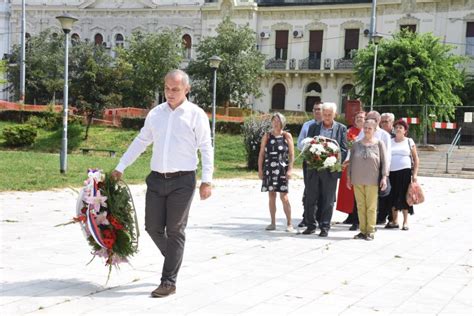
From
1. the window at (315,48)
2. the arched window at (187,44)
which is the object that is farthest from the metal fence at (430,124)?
the arched window at (187,44)

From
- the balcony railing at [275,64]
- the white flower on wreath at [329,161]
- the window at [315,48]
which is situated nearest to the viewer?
the white flower on wreath at [329,161]

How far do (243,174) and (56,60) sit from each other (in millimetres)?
24649

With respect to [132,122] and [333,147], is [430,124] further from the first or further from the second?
[333,147]

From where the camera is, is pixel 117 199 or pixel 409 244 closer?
pixel 117 199

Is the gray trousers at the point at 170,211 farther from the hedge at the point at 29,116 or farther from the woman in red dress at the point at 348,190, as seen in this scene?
the hedge at the point at 29,116

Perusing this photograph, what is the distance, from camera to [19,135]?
2895cm

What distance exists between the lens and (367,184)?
28.3ft

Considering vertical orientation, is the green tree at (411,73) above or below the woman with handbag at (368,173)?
above

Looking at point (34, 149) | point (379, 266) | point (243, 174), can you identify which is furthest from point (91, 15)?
point (379, 266)

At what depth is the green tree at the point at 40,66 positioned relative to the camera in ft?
134

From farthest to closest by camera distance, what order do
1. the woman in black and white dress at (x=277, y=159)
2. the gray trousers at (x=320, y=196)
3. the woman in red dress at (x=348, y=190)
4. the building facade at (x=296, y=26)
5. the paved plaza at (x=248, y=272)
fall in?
the building facade at (x=296, y=26), the woman in red dress at (x=348, y=190), the woman in black and white dress at (x=277, y=159), the gray trousers at (x=320, y=196), the paved plaza at (x=248, y=272)

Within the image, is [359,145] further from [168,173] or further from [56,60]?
[56,60]

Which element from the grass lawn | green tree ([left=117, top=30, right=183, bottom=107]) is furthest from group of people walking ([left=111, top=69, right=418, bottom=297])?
green tree ([left=117, top=30, right=183, bottom=107])

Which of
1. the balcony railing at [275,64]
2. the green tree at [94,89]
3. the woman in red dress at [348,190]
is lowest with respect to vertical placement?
the woman in red dress at [348,190]
